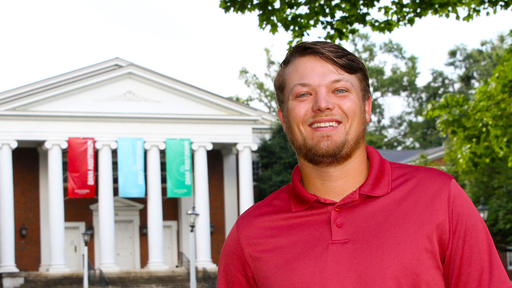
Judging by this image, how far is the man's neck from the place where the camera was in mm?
2596

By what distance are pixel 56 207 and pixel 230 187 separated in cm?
1071

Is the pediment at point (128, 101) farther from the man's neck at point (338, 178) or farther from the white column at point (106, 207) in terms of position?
the man's neck at point (338, 178)

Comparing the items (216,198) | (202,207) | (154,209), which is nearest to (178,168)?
(154,209)

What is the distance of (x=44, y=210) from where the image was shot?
3722 cm

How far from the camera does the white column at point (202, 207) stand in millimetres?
36469

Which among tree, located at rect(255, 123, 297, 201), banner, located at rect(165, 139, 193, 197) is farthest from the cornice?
tree, located at rect(255, 123, 297, 201)

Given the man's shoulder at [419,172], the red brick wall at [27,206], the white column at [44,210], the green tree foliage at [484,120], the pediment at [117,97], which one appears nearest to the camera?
the man's shoulder at [419,172]

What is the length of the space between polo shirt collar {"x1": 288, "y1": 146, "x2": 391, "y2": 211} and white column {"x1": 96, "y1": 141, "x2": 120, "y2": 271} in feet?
109

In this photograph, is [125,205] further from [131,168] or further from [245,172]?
[245,172]

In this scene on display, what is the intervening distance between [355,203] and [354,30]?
31.6ft

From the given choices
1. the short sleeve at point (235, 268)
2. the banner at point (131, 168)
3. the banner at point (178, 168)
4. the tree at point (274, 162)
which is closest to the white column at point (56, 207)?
the banner at point (131, 168)

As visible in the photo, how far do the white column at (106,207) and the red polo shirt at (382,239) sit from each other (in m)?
33.2

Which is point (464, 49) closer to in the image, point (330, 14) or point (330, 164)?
point (330, 14)

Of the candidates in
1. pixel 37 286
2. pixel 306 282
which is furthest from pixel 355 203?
pixel 37 286
